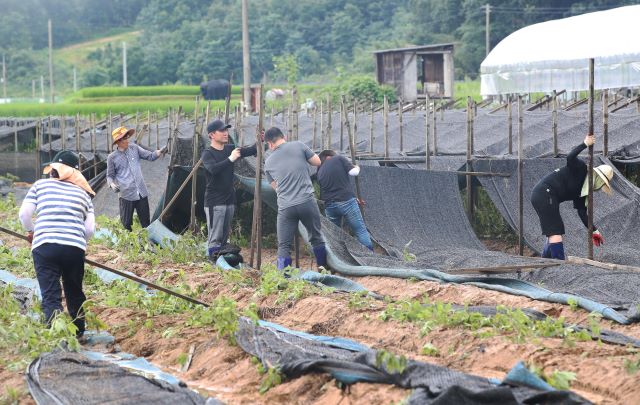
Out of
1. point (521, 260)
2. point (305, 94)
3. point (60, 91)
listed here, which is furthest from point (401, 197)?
point (60, 91)

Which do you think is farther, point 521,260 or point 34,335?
point 521,260

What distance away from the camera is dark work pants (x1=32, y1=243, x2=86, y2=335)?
7.45 meters

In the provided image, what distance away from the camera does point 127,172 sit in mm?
12125

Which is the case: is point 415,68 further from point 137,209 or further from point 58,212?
point 58,212

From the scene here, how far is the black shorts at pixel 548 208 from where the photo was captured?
36.1ft

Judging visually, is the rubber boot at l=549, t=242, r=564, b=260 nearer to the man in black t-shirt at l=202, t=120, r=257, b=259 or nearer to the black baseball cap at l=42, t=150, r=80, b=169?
the man in black t-shirt at l=202, t=120, r=257, b=259

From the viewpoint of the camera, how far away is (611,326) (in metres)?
7.46

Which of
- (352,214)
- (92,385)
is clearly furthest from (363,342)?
(352,214)

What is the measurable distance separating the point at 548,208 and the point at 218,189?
11.0 feet

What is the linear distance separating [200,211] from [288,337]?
604cm

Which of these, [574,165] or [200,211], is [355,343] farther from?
[200,211]

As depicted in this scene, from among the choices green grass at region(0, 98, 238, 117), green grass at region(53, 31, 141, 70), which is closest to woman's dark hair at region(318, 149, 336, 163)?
green grass at region(0, 98, 238, 117)

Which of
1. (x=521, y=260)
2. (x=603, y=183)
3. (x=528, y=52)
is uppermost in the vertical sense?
(x=528, y=52)

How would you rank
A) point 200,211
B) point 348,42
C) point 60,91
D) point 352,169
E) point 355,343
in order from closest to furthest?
point 355,343, point 352,169, point 200,211, point 348,42, point 60,91
